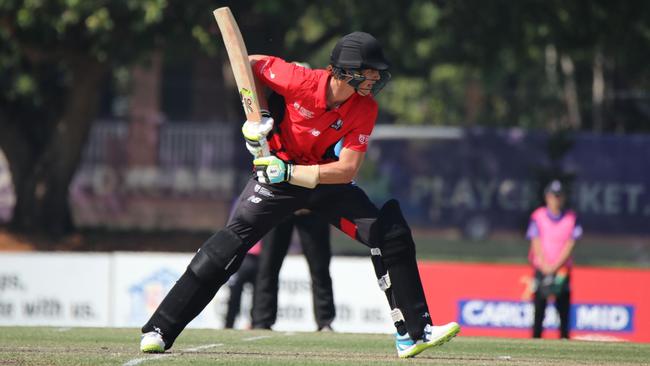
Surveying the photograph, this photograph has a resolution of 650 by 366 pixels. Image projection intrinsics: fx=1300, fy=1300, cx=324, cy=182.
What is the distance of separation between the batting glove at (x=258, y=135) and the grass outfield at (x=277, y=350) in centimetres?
126

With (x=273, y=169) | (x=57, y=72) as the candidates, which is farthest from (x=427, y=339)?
(x=57, y=72)

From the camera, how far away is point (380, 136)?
2452cm

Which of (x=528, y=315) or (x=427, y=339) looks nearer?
(x=427, y=339)

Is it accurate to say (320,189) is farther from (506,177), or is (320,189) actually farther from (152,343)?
(506,177)

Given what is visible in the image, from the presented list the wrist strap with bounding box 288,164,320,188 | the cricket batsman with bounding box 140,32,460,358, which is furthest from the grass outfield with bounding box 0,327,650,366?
the wrist strap with bounding box 288,164,320,188

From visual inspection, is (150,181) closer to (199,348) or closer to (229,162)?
(229,162)

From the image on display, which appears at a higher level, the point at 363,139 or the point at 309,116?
the point at 309,116

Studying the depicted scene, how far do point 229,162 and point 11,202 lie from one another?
4.77m

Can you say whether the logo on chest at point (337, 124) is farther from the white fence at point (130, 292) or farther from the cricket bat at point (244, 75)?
the white fence at point (130, 292)

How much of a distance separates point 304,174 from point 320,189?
0.22 metres

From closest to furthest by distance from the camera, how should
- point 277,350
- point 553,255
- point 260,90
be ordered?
1. point 260,90
2. point 277,350
3. point 553,255

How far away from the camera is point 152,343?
801cm

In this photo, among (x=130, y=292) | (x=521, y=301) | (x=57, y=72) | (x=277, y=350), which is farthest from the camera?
(x=57, y=72)

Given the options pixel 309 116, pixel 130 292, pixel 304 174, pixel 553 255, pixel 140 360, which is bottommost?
pixel 130 292
